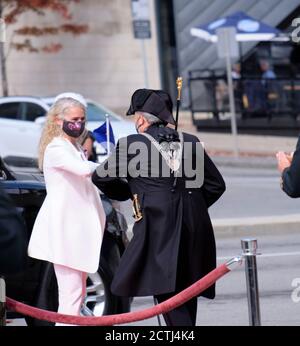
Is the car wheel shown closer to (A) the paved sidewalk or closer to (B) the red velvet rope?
(B) the red velvet rope

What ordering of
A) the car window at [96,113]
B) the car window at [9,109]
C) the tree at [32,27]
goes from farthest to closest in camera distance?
the tree at [32,27]
the car window at [9,109]
the car window at [96,113]

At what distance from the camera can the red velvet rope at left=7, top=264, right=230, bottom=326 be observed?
6.65 metres

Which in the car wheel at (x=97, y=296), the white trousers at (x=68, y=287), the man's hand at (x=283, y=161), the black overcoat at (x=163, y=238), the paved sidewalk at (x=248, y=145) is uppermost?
the man's hand at (x=283, y=161)

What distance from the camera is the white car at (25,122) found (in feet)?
72.2

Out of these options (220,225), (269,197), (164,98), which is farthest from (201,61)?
(164,98)

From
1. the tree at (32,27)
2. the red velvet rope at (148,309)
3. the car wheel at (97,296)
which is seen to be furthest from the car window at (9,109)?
the red velvet rope at (148,309)

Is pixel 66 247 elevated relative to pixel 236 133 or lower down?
elevated

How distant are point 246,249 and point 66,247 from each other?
6.03ft

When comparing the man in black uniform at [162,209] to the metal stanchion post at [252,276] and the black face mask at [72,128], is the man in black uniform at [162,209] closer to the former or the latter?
the metal stanchion post at [252,276]

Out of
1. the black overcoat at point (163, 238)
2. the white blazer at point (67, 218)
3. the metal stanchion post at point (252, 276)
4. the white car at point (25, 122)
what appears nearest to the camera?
the metal stanchion post at point (252, 276)

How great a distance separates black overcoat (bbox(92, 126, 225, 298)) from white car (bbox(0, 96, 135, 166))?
14127 mm

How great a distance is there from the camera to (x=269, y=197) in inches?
712

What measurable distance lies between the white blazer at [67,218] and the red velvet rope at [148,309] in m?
1.06

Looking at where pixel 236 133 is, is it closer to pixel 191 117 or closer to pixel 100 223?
pixel 191 117
